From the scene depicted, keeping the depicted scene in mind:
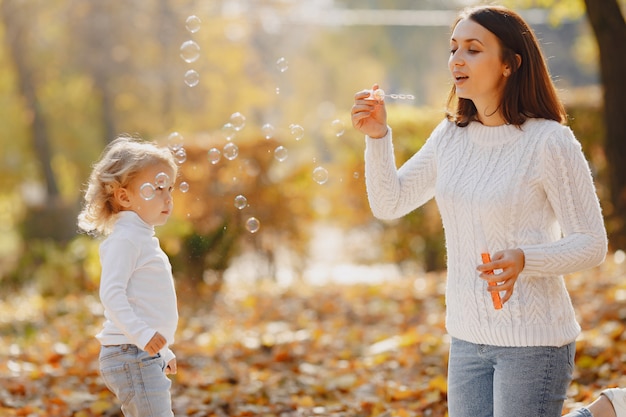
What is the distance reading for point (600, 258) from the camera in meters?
2.84

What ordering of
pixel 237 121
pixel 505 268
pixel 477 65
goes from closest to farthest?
pixel 505 268, pixel 477 65, pixel 237 121

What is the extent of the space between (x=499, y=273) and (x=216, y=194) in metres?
9.01

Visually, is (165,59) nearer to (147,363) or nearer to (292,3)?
(292,3)

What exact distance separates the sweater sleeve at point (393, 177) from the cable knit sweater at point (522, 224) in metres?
0.20

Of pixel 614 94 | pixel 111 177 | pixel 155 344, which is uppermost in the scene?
pixel 614 94

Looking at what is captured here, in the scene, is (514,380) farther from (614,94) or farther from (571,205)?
(614,94)

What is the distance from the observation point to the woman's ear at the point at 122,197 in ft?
10.6

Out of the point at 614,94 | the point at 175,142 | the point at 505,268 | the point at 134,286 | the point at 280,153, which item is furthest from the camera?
the point at 614,94

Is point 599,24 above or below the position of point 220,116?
below

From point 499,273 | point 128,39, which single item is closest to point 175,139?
point 499,273

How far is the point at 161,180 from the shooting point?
3230 mm

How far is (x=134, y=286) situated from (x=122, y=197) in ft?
1.11

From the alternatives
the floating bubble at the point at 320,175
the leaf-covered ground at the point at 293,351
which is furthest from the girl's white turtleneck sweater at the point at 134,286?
the leaf-covered ground at the point at 293,351

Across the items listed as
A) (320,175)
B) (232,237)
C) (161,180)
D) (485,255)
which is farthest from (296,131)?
(232,237)
